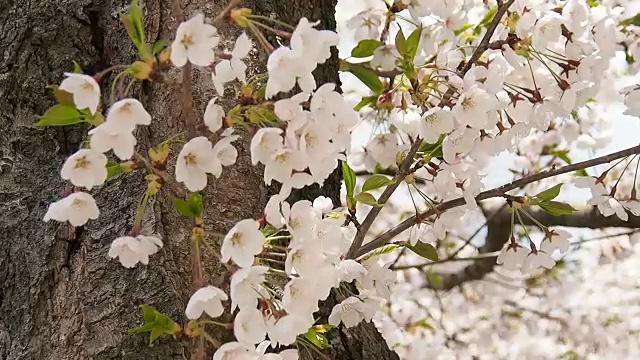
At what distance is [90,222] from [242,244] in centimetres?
37

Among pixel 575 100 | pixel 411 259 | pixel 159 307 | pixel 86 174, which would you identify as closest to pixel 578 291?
pixel 411 259

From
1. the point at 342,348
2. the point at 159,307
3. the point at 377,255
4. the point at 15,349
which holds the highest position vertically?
the point at 377,255

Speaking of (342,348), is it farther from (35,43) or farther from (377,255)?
(35,43)

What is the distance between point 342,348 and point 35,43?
0.66m

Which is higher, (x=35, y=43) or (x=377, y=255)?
(x=377, y=255)

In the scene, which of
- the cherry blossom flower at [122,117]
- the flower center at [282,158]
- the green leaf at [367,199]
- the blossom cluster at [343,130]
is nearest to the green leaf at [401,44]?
the blossom cluster at [343,130]

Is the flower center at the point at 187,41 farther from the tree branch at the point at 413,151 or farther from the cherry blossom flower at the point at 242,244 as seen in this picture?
the tree branch at the point at 413,151

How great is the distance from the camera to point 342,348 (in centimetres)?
110

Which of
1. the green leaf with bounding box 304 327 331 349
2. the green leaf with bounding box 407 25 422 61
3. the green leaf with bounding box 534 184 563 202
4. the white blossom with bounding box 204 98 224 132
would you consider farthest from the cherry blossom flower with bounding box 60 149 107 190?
the green leaf with bounding box 534 184 563 202

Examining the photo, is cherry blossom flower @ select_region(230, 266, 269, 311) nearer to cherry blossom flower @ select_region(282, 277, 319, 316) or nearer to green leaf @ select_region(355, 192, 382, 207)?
cherry blossom flower @ select_region(282, 277, 319, 316)

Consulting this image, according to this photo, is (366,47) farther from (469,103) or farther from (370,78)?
(469,103)

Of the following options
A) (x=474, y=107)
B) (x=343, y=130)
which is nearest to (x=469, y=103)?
(x=474, y=107)

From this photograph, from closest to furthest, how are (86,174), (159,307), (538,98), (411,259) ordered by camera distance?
(86,174) → (159,307) → (538,98) → (411,259)

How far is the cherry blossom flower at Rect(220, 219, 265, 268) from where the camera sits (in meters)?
0.68
